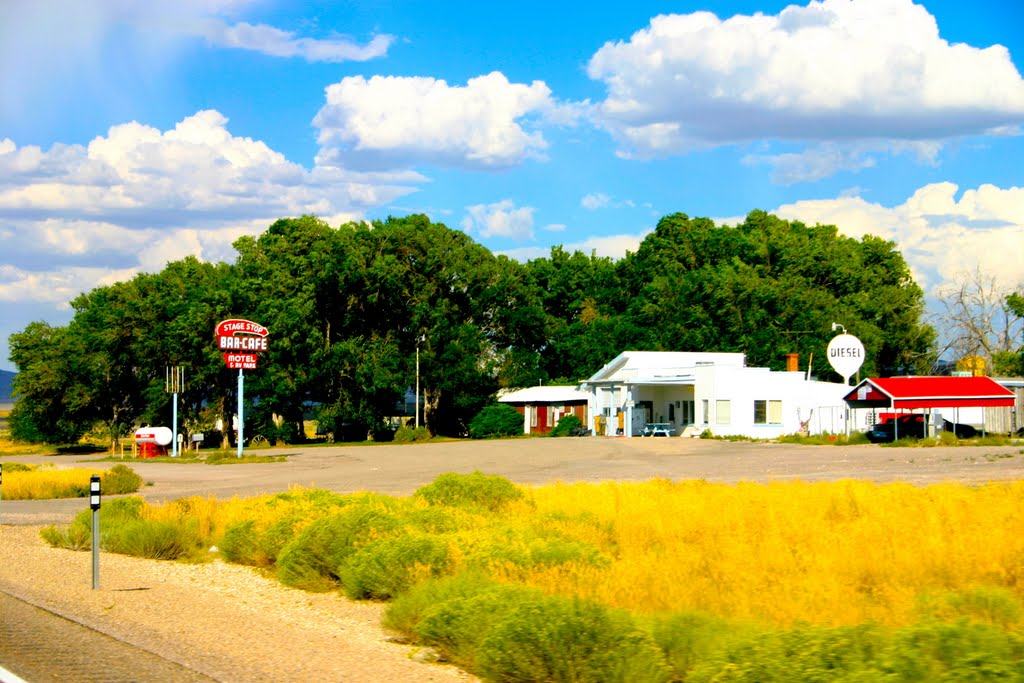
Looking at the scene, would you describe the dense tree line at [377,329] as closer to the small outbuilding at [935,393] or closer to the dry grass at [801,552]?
the small outbuilding at [935,393]

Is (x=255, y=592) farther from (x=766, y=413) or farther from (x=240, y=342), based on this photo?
(x=766, y=413)

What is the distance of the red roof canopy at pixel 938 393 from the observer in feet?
163

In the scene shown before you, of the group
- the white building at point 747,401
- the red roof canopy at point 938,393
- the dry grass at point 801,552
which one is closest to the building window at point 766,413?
the white building at point 747,401

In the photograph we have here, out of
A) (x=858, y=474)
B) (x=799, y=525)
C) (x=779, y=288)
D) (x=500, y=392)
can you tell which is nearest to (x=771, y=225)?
(x=779, y=288)

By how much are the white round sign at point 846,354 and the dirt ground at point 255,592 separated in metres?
22.0

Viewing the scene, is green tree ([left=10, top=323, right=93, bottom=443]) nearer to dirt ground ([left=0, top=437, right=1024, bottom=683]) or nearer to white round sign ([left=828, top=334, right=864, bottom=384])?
dirt ground ([left=0, top=437, right=1024, bottom=683])

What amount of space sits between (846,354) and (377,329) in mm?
34275

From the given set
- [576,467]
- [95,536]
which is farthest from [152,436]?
[95,536]

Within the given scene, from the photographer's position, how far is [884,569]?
11820mm

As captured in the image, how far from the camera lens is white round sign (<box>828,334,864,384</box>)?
59531mm

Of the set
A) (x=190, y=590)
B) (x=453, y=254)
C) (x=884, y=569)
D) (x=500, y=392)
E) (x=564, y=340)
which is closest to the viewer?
(x=884, y=569)

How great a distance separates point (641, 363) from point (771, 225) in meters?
32.8

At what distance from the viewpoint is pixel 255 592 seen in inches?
542

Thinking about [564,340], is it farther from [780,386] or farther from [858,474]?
[858,474]
